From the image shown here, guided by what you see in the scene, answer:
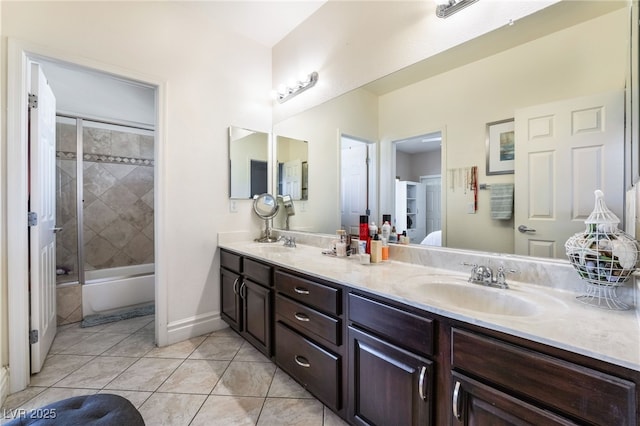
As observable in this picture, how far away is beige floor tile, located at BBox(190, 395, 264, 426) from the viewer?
54.9 inches

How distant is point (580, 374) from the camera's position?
0.67 m

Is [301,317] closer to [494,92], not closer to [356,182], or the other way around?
[356,182]

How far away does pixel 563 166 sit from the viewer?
1.13 m

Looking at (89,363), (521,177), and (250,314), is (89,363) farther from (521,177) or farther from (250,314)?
(521,177)

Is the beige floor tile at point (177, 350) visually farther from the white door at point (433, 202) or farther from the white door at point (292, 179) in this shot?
the white door at point (433, 202)

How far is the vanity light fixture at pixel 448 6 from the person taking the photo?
1.37 m

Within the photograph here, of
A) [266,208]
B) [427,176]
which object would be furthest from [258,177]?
[427,176]

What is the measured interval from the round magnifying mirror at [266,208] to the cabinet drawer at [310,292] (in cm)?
106

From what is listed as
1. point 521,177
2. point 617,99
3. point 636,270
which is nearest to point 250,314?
point 521,177

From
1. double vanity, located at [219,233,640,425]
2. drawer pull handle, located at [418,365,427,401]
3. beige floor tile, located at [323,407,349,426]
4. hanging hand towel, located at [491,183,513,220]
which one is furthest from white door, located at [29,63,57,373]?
hanging hand towel, located at [491,183,513,220]

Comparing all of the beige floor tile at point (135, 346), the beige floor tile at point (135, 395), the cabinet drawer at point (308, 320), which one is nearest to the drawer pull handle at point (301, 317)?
the cabinet drawer at point (308, 320)

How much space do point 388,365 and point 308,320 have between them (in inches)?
19.5

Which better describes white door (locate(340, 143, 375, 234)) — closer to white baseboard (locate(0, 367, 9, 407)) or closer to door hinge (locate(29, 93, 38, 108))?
door hinge (locate(29, 93, 38, 108))

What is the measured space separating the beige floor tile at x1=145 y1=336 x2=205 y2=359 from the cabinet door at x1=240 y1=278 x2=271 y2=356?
0.47 metres
